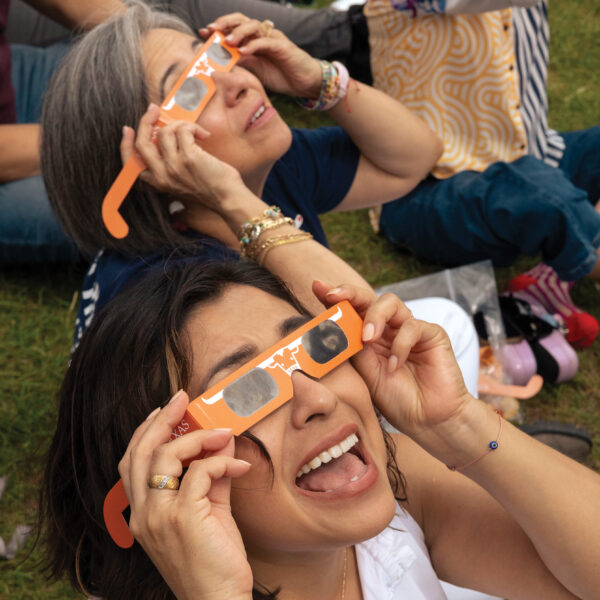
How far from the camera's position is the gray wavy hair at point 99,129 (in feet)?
7.59

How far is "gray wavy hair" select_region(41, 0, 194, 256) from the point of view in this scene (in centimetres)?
231

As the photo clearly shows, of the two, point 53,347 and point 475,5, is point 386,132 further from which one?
point 53,347

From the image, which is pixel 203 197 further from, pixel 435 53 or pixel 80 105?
pixel 435 53

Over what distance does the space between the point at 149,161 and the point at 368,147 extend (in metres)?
1.05

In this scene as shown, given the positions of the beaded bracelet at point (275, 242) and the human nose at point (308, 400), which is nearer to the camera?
the human nose at point (308, 400)

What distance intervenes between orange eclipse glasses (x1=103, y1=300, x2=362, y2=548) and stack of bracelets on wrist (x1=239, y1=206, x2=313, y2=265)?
599 millimetres

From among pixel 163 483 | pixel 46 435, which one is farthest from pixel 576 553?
pixel 46 435

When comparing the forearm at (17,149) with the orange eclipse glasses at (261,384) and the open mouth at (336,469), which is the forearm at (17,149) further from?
the open mouth at (336,469)

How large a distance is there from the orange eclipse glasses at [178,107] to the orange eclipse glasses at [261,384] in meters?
1.02

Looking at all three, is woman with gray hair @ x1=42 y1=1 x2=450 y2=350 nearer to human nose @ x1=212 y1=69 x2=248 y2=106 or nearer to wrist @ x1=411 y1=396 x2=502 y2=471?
human nose @ x1=212 y1=69 x2=248 y2=106

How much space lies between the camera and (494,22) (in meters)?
3.18

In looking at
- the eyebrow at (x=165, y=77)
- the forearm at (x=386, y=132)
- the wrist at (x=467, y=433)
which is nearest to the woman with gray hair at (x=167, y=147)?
the eyebrow at (x=165, y=77)

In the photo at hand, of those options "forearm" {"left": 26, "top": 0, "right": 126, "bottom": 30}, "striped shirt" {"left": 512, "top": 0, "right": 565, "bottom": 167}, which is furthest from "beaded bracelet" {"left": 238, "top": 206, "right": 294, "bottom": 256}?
"striped shirt" {"left": 512, "top": 0, "right": 565, "bottom": 167}

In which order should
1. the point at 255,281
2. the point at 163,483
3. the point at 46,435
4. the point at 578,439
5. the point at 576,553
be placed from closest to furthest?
the point at 163,483 → the point at 576,553 → the point at 255,281 → the point at 578,439 → the point at 46,435
